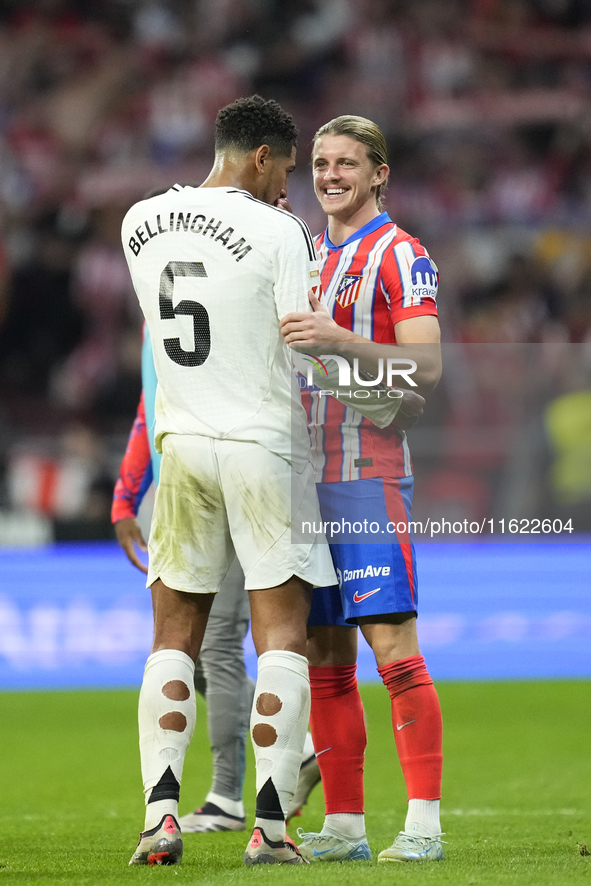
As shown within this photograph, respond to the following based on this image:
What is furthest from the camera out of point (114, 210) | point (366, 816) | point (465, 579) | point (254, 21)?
point (254, 21)

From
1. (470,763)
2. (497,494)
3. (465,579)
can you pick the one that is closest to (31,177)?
(465,579)

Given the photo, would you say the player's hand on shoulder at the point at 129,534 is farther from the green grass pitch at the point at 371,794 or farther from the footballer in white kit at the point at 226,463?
the footballer in white kit at the point at 226,463

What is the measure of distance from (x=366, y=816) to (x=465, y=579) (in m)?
3.93

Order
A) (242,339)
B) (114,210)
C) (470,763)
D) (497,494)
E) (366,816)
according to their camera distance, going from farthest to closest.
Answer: (114,210) → (497,494) → (470,763) → (366,816) → (242,339)

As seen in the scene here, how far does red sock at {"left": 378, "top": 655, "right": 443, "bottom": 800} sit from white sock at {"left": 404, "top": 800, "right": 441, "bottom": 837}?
0.07ft

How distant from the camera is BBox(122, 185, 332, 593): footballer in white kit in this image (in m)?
3.21

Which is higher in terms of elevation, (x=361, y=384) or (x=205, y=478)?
(x=361, y=384)

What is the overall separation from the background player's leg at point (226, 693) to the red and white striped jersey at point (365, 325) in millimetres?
941

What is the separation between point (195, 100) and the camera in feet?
45.4

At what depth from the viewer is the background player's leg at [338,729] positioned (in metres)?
3.52

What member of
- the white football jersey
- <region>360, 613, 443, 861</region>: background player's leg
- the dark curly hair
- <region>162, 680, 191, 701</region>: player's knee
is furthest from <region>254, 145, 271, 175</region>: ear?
<region>162, 680, 191, 701</region>: player's knee

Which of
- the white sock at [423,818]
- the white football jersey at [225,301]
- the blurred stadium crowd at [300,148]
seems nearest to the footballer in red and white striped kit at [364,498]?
the white sock at [423,818]

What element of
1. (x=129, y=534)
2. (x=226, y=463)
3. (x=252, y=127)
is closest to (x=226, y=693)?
(x=129, y=534)

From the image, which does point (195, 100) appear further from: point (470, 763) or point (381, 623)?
point (381, 623)
